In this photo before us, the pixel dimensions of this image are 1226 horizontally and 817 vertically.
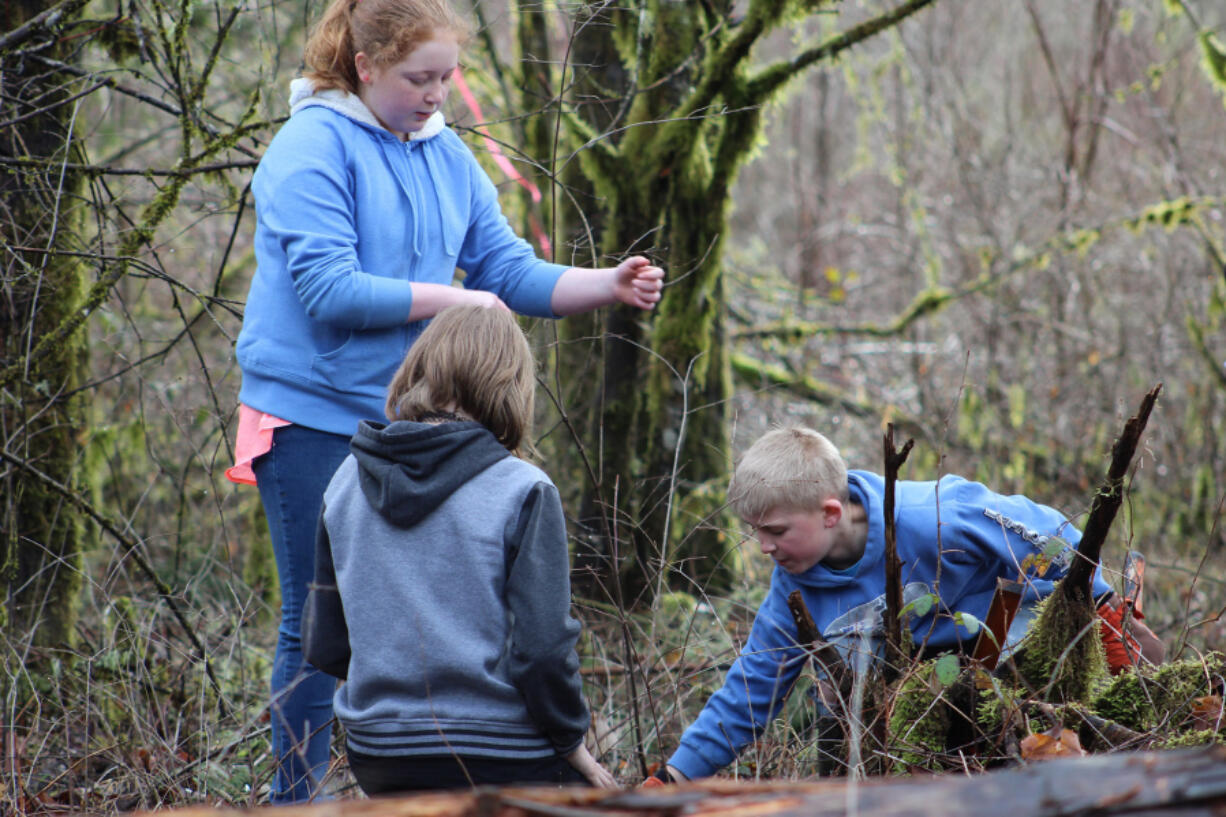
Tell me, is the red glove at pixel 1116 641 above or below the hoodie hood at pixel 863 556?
below

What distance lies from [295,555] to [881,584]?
1530 mm

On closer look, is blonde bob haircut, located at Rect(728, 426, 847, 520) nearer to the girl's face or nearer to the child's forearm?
the child's forearm

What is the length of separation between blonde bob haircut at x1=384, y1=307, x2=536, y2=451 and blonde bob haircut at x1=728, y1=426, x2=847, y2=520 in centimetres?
71

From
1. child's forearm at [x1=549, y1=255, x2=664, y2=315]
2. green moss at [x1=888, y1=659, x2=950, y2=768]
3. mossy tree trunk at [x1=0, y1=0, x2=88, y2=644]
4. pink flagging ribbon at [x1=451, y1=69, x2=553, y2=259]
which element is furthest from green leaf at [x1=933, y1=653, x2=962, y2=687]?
mossy tree trunk at [x1=0, y1=0, x2=88, y2=644]


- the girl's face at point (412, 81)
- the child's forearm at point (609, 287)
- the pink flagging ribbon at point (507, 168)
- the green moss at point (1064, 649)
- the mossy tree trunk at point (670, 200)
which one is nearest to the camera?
the green moss at point (1064, 649)

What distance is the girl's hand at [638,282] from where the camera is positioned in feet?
8.89

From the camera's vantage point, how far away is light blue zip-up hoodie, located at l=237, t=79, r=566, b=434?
2.54 m

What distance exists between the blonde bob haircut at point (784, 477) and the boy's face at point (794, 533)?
0.06ft

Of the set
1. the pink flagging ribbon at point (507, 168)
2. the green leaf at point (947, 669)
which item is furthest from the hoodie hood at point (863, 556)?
the pink flagging ribbon at point (507, 168)

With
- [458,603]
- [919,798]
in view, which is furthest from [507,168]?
[919,798]

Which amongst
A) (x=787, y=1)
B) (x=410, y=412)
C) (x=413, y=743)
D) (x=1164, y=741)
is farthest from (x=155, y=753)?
(x=787, y=1)

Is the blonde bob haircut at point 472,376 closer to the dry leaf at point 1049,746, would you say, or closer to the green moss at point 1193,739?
the dry leaf at point 1049,746

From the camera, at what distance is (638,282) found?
2.71m

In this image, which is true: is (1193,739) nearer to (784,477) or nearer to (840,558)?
(840,558)
